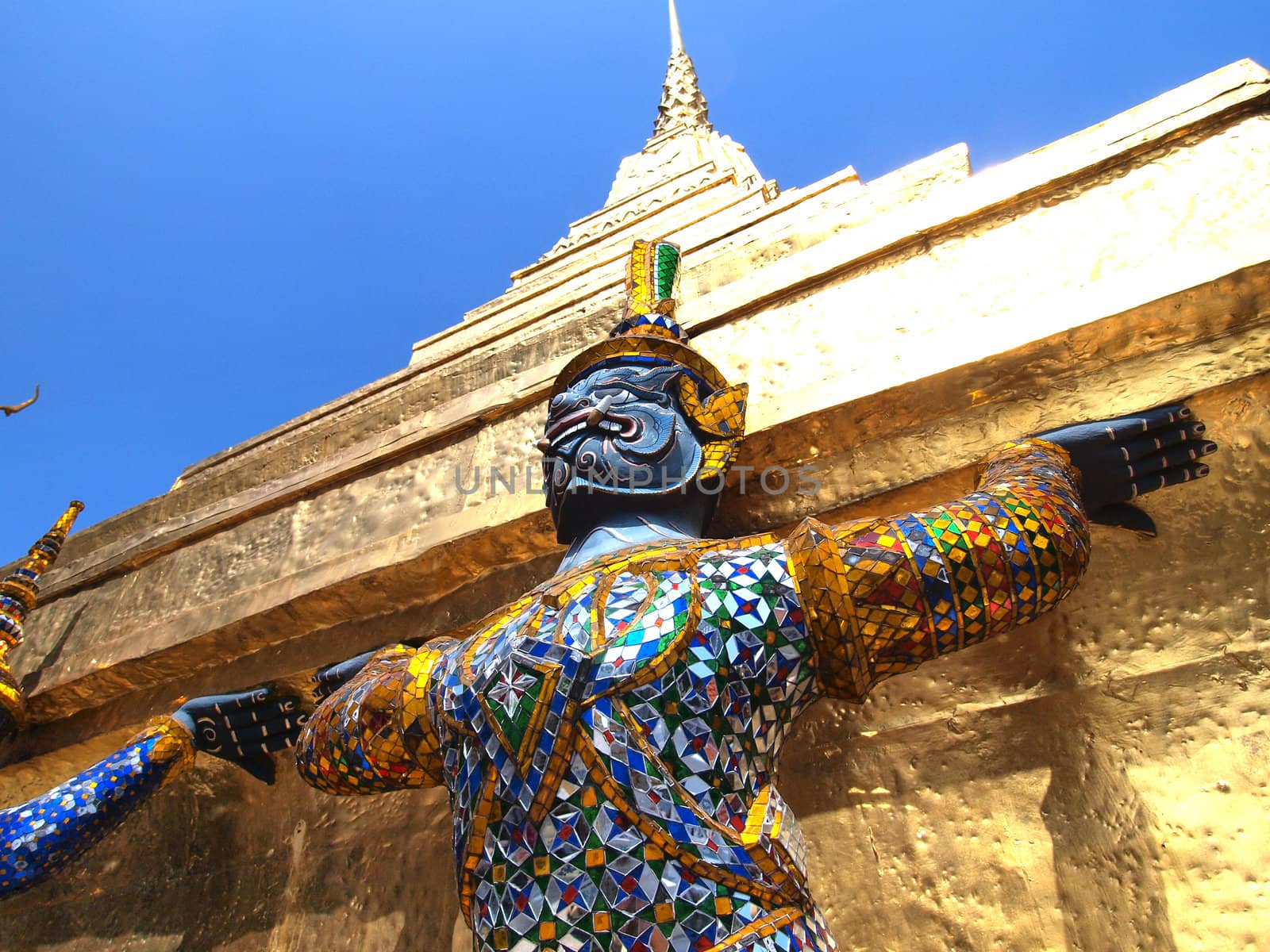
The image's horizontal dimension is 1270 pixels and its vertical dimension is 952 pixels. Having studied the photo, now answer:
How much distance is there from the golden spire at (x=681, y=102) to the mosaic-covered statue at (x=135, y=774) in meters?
12.1

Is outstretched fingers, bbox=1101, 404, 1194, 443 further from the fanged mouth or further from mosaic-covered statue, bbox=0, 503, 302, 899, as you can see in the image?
mosaic-covered statue, bbox=0, 503, 302, 899

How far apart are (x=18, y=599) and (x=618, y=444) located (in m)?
3.10

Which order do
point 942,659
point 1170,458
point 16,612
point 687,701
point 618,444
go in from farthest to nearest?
point 16,612 < point 942,659 < point 618,444 < point 1170,458 < point 687,701

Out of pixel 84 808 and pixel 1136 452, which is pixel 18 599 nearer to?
pixel 84 808

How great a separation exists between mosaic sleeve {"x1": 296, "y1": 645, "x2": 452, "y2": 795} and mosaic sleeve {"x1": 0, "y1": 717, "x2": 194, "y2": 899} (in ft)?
2.55

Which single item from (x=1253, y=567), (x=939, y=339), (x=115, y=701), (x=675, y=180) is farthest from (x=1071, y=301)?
(x=675, y=180)

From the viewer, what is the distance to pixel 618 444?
228cm

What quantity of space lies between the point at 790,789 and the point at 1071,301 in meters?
1.54

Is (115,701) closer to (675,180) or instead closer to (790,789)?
(790,789)

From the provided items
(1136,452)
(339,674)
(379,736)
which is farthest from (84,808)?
(1136,452)

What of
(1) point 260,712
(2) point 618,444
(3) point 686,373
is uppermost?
(3) point 686,373

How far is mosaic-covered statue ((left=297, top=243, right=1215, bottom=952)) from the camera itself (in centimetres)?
158

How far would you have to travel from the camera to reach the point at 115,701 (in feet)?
12.3

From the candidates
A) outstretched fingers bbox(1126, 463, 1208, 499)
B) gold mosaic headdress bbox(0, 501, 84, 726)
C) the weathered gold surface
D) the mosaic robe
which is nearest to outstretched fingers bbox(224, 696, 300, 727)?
the weathered gold surface
